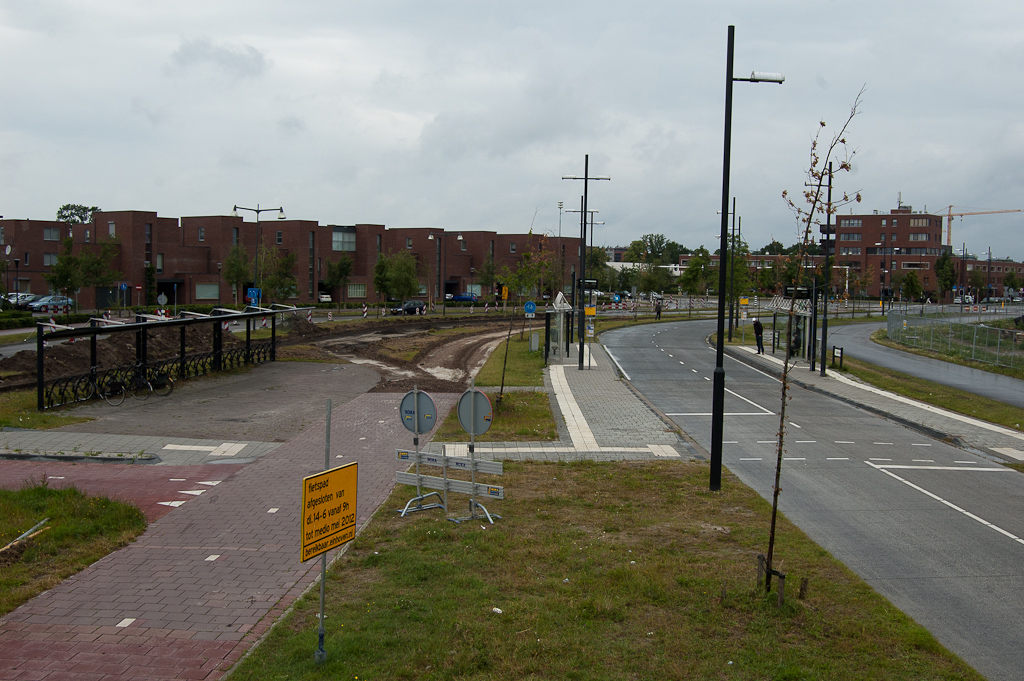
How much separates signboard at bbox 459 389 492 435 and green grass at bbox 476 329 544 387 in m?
11.1

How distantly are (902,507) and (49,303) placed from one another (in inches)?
2545

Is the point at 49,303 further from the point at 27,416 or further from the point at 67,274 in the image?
the point at 27,416

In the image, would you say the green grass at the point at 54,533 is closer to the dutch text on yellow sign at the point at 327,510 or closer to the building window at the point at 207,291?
the dutch text on yellow sign at the point at 327,510

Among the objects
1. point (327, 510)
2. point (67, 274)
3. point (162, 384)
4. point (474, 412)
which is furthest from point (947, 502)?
point (67, 274)

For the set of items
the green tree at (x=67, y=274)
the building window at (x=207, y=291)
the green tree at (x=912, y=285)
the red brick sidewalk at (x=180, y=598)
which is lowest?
the red brick sidewalk at (x=180, y=598)

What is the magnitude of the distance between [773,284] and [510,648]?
464cm

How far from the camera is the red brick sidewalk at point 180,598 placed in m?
6.32

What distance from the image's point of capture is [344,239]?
96062 millimetres

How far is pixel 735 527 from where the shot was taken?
10398 millimetres

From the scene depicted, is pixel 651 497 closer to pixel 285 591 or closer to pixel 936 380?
pixel 285 591

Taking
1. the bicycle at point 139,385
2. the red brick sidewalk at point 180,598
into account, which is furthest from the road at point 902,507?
the bicycle at point 139,385

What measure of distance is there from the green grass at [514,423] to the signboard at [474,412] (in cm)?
556

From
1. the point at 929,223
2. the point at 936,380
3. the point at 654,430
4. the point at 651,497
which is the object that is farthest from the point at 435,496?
the point at 929,223

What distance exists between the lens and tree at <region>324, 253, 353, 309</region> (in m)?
86.8
